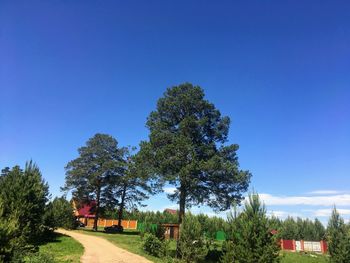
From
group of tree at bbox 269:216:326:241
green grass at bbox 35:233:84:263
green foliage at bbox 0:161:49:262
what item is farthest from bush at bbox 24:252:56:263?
group of tree at bbox 269:216:326:241

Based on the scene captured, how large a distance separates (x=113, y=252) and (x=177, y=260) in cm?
595

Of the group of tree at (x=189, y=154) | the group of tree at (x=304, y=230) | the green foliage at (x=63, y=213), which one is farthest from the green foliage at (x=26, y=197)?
the group of tree at (x=304, y=230)

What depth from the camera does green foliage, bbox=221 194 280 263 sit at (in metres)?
14.2

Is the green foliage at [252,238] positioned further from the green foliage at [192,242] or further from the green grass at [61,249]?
the green grass at [61,249]

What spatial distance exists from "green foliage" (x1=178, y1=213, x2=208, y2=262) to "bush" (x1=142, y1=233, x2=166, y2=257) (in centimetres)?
492

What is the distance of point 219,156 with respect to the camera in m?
27.7

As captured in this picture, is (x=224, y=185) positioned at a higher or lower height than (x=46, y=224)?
higher

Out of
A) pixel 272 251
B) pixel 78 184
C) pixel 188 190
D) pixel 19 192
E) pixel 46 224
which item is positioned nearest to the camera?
pixel 272 251

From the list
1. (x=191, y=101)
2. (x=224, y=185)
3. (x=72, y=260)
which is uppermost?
(x=191, y=101)

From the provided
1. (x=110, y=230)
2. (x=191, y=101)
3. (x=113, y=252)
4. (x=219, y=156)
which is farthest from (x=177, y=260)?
(x=110, y=230)

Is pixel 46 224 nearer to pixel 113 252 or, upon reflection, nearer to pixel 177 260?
pixel 113 252

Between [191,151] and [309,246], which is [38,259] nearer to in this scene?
[191,151]

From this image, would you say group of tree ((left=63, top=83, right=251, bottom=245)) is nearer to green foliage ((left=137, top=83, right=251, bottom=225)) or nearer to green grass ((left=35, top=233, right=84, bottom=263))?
green foliage ((left=137, top=83, right=251, bottom=225))

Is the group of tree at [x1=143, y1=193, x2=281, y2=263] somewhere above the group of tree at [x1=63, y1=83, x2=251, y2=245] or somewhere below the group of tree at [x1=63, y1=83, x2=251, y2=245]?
below
